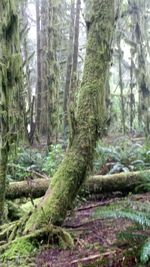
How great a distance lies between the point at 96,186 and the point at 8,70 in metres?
2.93

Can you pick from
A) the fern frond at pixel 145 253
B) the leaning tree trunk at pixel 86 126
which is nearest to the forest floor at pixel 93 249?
the fern frond at pixel 145 253

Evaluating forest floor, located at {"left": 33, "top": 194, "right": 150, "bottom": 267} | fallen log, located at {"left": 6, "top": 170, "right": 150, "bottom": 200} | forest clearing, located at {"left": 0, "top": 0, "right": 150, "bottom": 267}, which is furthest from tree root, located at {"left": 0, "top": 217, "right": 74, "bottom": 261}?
fallen log, located at {"left": 6, "top": 170, "right": 150, "bottom": 200}

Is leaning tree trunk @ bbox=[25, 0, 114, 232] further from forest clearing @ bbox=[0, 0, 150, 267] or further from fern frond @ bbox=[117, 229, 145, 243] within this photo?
fern frond @ bbox=[117, 229, 145, 243]

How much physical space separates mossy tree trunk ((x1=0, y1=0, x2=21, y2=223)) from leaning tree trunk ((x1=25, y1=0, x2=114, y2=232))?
0.85m

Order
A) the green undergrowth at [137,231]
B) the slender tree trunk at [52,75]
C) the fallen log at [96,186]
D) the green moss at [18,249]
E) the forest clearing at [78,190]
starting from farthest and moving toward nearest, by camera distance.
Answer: the slender tree trunk at [52,75] < the fallen log at [96,186] < the green moss at [18,249] < the forest clearing at [78,190] < the green undergrowth at [137,231]

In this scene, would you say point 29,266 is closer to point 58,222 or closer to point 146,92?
point 58,222

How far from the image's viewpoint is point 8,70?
5387mm

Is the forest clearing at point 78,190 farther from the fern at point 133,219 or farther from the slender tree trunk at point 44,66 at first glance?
the slender tree trunk at point 44,66

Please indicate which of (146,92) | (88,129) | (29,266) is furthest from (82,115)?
(146,92)

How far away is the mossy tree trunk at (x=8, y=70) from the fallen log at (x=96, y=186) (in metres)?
1.77

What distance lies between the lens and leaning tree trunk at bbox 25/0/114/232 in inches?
199

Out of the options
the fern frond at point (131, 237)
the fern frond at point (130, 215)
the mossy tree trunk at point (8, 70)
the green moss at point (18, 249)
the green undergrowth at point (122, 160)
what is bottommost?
the green moss at point (18, 249)

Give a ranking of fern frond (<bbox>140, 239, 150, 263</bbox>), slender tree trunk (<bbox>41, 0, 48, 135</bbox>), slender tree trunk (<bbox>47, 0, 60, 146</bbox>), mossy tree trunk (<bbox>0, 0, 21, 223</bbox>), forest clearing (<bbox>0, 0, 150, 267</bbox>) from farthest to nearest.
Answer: slender tree trunk (<bbox>41, 0, 48, 135</bbox>) → slender tree trunk (<bbox>47, 0, 60, 146</bbox>) → mossy tree trunk (<bbox>0, 0, 21, 223</bbox>) → forest clearing (<bbox>0, 0, 150, 267</bbox>) → fern frond (<bbox>140, 239, 150, 263</bbox>)

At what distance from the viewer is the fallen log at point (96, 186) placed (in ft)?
23.7
